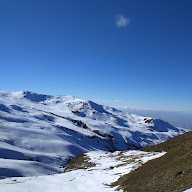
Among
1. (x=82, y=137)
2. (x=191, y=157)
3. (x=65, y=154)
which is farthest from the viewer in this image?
(x=82, y=137)

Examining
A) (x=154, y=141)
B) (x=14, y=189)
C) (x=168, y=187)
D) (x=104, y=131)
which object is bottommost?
(x=154, y=141)

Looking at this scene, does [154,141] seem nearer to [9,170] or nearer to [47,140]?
[47,140]

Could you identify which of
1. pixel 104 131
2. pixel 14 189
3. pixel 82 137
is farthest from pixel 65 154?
pixel 104 131

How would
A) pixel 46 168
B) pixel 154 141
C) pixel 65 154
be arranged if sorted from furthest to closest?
1. pixel 154 141
2. pixel 65 154
3. pixel 46 168

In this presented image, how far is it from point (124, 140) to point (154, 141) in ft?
177

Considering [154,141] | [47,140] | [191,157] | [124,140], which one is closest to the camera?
[191,157]

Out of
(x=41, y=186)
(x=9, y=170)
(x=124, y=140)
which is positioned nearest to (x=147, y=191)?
(x=41, y=186)

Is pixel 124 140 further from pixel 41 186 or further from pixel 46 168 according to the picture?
pixel 41 186

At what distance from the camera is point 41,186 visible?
25797 mm

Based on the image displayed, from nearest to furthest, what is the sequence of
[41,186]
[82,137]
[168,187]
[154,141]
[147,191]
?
[168,187], [147,191], [41,186], [82,137], [154,141]

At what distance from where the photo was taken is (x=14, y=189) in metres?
23.3

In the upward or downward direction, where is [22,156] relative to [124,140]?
upward

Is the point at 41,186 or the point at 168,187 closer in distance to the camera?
the point at 168,187

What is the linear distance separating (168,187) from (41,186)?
70.5ft
